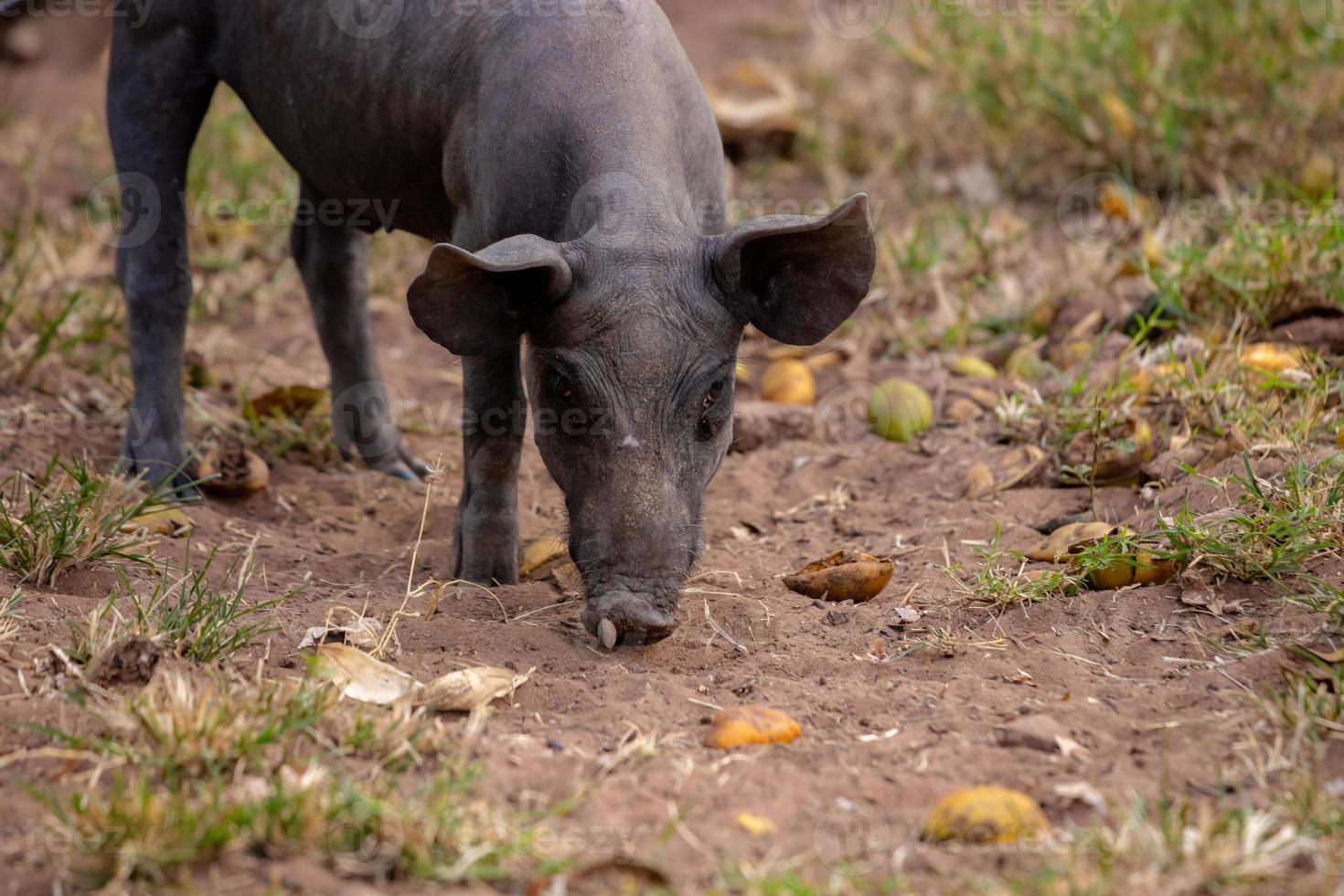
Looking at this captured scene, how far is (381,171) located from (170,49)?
902mm

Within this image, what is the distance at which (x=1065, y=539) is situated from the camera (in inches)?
160

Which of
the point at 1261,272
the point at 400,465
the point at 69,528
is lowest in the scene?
the point at 400,465

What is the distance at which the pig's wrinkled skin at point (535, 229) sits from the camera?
355cm

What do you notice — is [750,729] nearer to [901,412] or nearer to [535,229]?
[535,229]

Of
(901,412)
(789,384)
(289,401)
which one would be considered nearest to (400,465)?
(289,401)

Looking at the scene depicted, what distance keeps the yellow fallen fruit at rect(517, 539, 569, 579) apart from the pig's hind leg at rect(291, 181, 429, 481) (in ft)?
3.39

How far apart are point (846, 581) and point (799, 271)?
2.73ft

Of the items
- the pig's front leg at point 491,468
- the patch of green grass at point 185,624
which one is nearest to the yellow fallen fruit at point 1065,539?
the pig's front leg at point 491,468

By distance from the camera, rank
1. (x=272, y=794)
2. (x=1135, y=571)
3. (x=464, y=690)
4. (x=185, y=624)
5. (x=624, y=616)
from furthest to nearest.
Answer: (x=1135, y=571), (x=624, y=616), (x=185, y=624), (x=464, y=690), (x=272, y=794)

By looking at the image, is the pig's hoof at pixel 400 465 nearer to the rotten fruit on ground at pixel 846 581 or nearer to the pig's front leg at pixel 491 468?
the pig's front leg at pixel 491 468

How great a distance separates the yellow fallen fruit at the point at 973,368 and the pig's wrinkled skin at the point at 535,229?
1874mm

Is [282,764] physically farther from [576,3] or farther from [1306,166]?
[1306,166]

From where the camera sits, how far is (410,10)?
438 centimetres

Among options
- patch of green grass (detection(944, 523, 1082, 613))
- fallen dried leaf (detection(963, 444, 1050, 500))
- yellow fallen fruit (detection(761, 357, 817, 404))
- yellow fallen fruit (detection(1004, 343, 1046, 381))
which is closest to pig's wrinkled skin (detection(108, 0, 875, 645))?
patch of green grass (detection(944, 523, 1082, 613))
